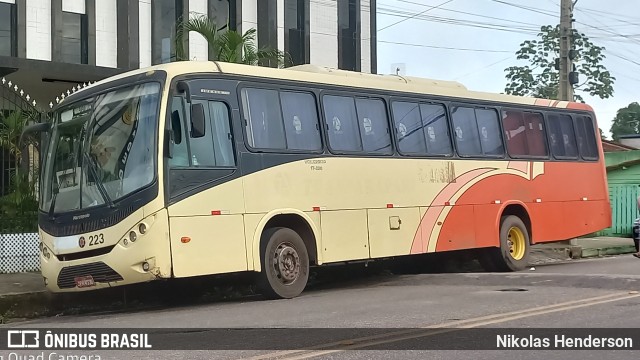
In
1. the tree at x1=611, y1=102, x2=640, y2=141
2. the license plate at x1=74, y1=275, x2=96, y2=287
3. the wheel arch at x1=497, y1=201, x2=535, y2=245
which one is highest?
the tree at x1=611, y1=102, x2=640, y2=141

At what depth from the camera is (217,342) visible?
8078 mm

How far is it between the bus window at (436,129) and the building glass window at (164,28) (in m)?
10.7

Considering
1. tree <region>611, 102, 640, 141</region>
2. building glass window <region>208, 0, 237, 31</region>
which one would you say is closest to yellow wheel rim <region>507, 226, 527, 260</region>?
building glass window <region>208, 0, 237, 31</region>

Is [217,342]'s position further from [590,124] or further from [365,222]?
[590,124]

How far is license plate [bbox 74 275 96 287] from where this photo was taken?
1102 centimetres

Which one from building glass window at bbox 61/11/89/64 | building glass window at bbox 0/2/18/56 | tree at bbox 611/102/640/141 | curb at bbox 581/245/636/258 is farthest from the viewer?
tree at bbox 611/102/640/141

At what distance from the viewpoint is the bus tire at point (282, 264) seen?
12.1 meters

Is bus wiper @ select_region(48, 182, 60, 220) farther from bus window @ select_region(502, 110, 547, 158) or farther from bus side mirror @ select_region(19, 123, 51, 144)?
bus window @ select_region(502, 110, 547, 158)

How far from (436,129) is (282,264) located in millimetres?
4794

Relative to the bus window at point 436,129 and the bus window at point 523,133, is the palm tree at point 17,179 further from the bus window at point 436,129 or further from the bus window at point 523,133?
the bus window at point 523,133

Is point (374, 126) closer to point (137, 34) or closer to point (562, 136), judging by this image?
point (562, 136)

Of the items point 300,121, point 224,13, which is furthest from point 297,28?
point 300,121

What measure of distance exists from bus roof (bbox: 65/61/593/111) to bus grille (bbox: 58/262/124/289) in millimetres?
2728

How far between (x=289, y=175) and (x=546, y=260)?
10181 millimetres
